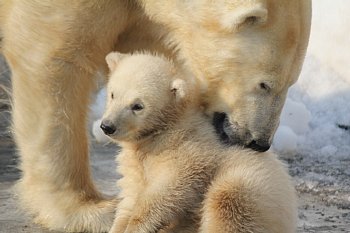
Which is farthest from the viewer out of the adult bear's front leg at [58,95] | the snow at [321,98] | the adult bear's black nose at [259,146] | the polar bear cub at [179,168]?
the snow at [321,98]

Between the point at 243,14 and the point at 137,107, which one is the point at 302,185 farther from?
the point at 137,107

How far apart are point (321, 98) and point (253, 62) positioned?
2.46 m

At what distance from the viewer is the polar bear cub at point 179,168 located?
10.1 feet

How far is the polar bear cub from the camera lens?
306 centimetres

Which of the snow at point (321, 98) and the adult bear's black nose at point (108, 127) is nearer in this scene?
the adult bear's black nose at point (108, 127)

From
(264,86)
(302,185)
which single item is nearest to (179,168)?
(264,86)

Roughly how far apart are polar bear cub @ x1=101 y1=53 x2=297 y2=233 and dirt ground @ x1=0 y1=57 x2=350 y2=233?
596mm

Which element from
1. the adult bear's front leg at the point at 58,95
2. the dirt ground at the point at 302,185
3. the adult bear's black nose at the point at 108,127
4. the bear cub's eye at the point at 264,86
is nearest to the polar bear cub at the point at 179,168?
the adult bear's black nose at the point at 108,127

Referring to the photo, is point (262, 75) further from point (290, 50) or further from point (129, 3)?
point (129, 3)

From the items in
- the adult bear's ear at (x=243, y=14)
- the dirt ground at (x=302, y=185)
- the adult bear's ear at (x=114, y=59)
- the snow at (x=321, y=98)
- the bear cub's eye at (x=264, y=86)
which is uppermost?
the adult bear's ear at (x=243, y=14)

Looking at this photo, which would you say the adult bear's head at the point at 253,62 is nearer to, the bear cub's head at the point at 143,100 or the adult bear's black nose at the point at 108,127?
the bear cub's head at the point at 143,100

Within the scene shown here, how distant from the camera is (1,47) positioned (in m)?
→ 3.93

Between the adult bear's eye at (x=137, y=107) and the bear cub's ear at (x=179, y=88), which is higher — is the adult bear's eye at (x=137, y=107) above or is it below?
below

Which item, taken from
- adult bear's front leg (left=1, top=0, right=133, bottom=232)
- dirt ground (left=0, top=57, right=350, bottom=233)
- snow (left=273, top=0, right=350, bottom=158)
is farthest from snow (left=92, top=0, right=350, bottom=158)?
adult bear's front leg (left=1, top=0, right=133, bottom=232)
